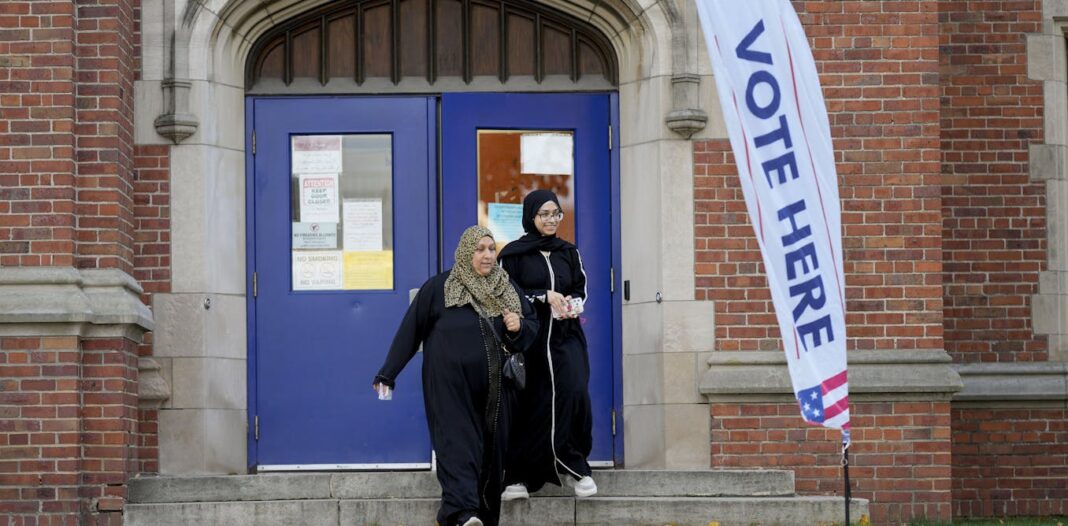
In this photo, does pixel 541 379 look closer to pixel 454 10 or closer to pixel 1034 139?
pixel 454 10

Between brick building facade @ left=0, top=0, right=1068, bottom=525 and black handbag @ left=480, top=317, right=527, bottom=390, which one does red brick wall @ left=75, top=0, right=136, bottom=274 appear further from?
black handbag @ left=480, top=317, right=527, bottom=390

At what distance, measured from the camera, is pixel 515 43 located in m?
11.1

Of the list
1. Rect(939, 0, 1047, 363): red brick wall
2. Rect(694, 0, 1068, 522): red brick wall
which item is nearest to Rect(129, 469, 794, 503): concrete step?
Rect(694, 0, 1068, 522): red brick wall

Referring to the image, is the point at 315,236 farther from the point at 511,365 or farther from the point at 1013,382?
the point at 1013,382

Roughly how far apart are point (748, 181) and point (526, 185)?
386 centimetres

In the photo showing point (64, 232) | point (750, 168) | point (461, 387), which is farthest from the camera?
point (64, 232)

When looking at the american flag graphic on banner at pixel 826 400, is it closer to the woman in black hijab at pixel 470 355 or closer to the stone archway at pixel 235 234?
the woman in black hijab at pixel 470 355

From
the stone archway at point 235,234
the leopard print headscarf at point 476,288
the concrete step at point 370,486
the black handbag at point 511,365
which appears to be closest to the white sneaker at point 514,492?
the concrete step at point 370,486

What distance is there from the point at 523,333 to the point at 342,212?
2.17 m

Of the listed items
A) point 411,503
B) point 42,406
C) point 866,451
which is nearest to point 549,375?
point 411,503

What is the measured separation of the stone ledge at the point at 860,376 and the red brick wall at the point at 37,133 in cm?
377

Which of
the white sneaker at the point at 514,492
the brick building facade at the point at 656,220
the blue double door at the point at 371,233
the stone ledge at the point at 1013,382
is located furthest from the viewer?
the stone ledge at the point at 1013,382

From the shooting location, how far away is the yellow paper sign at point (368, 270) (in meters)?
10.8

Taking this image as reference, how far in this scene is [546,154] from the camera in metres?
11.0
